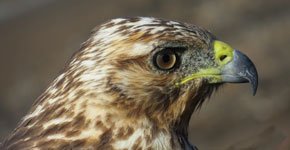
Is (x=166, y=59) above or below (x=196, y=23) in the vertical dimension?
above

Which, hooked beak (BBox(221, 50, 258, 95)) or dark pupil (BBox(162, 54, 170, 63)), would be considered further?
hooked beak (BBox(221, 50, 258, 95))

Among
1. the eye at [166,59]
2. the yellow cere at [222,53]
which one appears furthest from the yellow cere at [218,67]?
the eye at [166,59]

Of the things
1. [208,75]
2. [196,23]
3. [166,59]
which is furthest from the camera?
[196,23]

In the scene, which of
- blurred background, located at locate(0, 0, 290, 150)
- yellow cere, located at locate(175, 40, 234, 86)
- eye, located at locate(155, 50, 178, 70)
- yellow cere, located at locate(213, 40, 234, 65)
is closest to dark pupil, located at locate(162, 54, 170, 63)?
eye, located at locate(155, 50, 178, 70)

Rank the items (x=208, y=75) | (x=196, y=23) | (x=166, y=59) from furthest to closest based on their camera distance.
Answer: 1. (x=196, y=23)
2. (x=208, y=75)
3. (x=166, y=59)

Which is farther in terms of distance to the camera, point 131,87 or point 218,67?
point 218,67

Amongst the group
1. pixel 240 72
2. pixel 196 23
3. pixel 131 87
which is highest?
pixel 131 87

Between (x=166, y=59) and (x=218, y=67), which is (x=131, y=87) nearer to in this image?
(x=166, y=59)

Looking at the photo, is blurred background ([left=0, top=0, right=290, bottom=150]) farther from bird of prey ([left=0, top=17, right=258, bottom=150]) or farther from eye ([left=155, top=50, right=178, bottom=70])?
eye ([left=155, top=50, right=178, bottom=70])

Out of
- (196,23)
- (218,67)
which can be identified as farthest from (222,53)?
(196,23)
